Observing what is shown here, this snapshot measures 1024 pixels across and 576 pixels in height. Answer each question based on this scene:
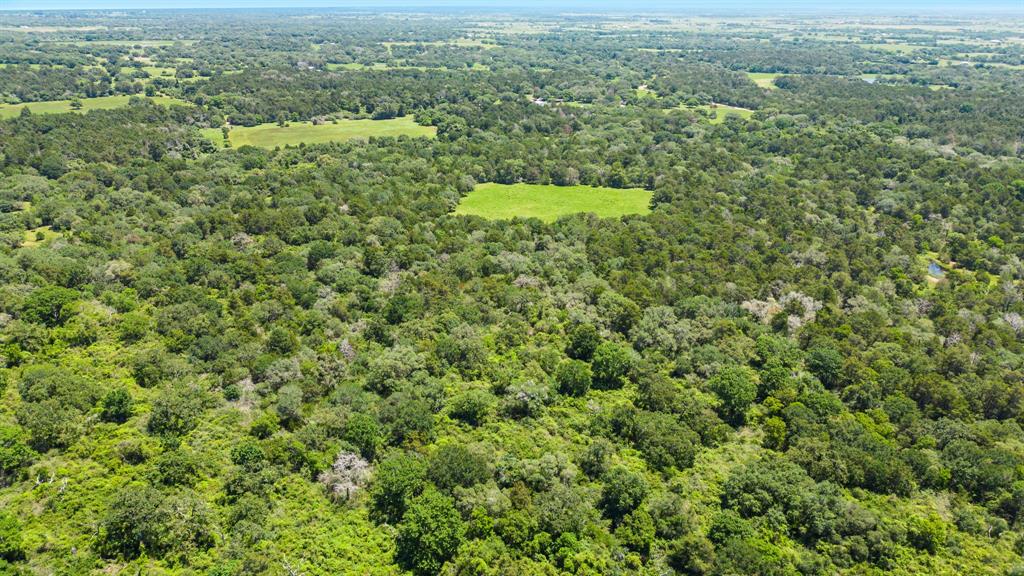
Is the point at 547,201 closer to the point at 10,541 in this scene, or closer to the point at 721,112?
the point at 10,541

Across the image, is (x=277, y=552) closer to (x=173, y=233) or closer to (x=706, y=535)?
(x=706, y=535)

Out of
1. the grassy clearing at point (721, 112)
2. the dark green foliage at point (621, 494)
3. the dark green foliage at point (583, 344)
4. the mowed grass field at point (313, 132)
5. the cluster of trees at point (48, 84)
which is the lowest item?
the dark green foliage at point (621, 494)

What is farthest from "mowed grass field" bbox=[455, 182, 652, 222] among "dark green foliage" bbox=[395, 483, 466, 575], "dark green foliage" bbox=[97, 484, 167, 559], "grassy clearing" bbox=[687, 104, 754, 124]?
"dark green foliage" bbox=[97, 484, 167, 559]

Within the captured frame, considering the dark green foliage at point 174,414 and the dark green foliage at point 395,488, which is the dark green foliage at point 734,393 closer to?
the dark green foliage at point 395,488

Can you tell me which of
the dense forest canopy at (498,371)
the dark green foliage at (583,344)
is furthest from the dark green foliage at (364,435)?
the dark green foliage at (583,344)

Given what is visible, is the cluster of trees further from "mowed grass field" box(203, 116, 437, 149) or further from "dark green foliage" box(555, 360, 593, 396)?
"dark green foliage" box(555, 360, 593, 396)

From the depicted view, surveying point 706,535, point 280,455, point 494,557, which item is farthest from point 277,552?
point 706,535
